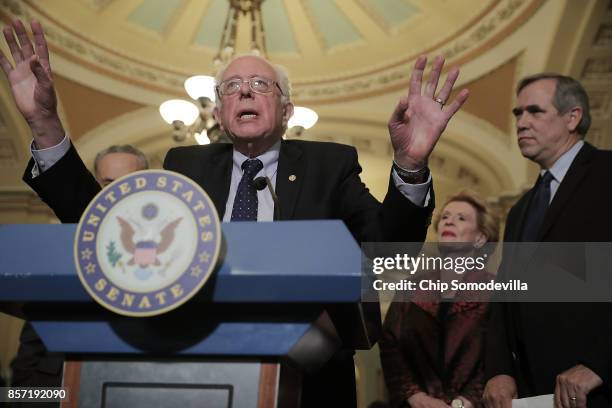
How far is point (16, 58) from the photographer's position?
1.53m

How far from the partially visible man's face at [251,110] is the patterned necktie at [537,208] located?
32.7 inches

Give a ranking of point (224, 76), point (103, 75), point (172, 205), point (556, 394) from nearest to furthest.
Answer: point (172, 205)
point (556, 394)
point (224, 76)
point (103, 75)

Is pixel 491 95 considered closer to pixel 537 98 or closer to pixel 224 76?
pixel 537 98

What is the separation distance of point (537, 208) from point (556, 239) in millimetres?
224

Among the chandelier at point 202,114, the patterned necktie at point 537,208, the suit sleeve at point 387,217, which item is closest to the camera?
the suit sleeve at point 387,217

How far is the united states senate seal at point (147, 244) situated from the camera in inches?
37.9

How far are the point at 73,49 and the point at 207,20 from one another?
1620 millimetres

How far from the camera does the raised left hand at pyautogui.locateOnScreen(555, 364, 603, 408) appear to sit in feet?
5.47

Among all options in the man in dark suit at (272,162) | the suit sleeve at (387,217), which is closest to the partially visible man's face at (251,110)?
the man in dark suit at (272,162)

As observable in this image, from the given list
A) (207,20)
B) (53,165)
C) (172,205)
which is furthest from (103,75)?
(172,205)

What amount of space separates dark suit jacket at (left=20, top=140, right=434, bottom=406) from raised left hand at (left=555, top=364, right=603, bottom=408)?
0.58 meters

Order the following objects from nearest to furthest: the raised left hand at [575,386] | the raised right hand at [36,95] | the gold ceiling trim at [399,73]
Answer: the raised right hand at [36,95], the raised left hand at [575,386], the gold ceiling trim at [399,73]

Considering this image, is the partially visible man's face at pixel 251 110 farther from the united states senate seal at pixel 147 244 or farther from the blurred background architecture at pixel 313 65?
the blurred background architecture at pixel 313 65

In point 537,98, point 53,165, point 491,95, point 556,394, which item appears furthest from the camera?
point 491,95
